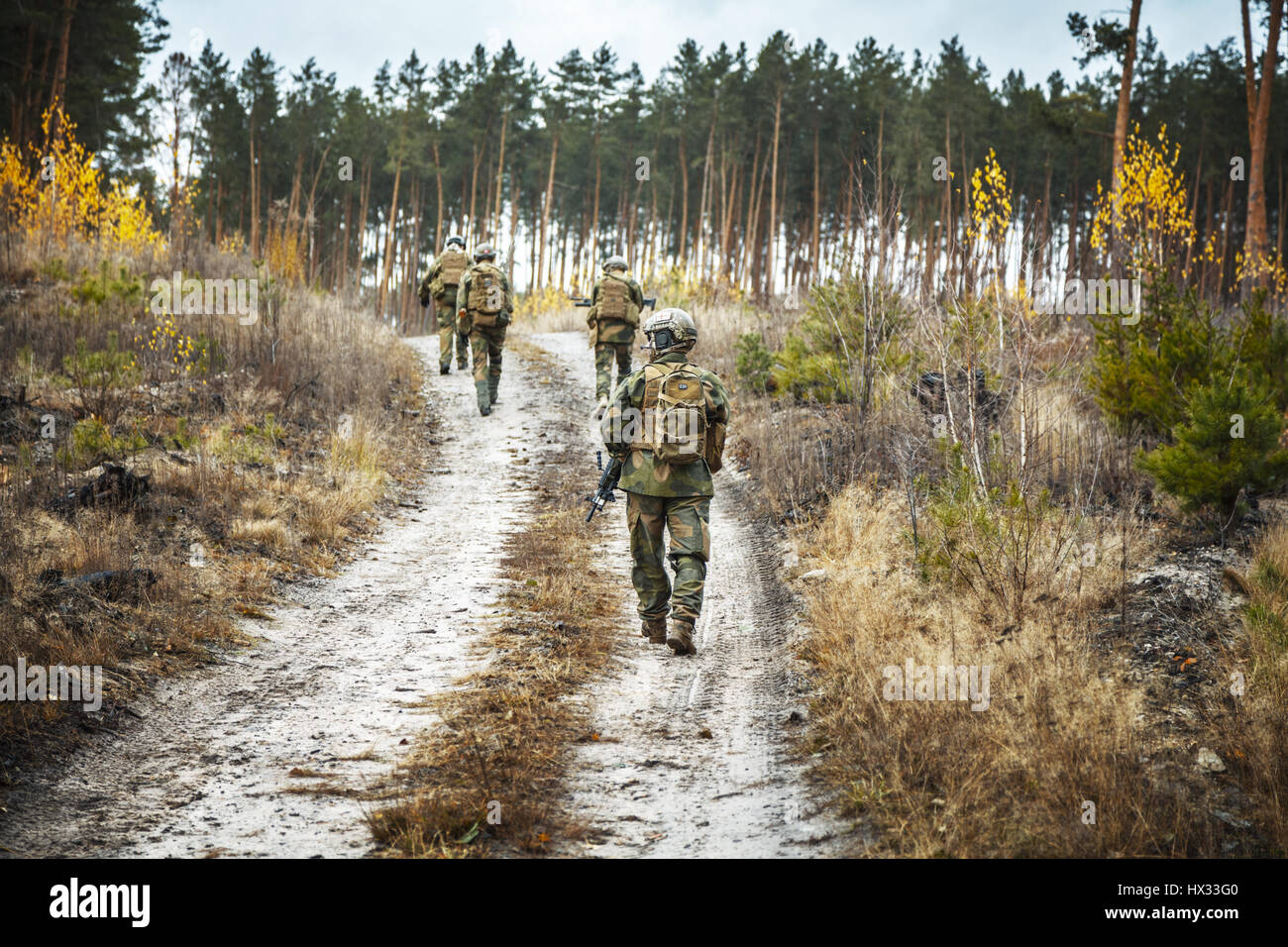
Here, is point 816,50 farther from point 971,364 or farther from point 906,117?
point 971,364

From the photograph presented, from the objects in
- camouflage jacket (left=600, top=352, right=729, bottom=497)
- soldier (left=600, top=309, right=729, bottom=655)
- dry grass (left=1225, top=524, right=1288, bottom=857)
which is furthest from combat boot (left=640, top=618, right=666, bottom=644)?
dry grass (left=1225, top=524, right=1288, bottom=857)

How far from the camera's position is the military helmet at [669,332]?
6.15m

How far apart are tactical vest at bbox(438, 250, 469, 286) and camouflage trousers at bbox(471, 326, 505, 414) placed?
1819mm

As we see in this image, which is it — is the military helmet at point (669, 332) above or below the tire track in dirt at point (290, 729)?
above

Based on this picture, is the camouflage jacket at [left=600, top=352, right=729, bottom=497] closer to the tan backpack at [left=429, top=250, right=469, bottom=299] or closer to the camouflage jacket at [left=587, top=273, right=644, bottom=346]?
the camouflage jacket at [left=587, top=273, right=644, bottom=346]

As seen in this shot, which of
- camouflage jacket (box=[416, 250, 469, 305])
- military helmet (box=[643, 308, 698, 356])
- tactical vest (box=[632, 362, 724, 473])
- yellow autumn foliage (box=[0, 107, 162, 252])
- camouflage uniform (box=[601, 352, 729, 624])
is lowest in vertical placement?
camouflage uniform (box=[601, 352, 729, 624])

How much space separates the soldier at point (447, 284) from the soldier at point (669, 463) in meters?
8.81

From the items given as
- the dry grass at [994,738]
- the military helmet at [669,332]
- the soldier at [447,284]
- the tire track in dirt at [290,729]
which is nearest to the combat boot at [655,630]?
the dry grass at [994,738]

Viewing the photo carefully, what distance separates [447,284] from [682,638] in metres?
10.7

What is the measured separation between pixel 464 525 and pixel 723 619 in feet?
11.4

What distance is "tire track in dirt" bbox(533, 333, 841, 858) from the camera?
3.50 m

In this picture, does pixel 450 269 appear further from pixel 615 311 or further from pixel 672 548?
pixel 672 548

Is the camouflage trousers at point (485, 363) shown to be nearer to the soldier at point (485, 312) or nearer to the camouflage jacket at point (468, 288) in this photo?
the soldier at point (485, 312)
